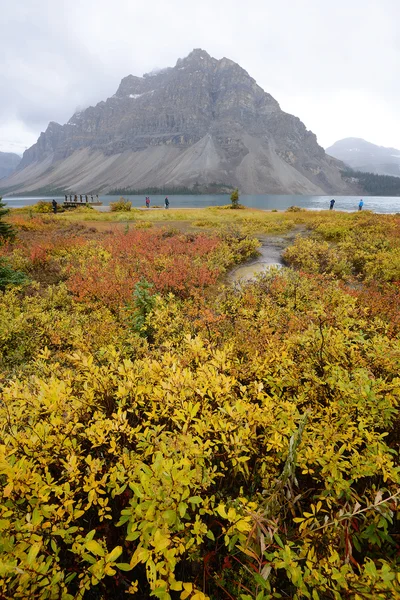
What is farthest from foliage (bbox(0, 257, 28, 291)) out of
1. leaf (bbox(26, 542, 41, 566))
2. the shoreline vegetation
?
leaf (bbox(26, 542, 41, 566))

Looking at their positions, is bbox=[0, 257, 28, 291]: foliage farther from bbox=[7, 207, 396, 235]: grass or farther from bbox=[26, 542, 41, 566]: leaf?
bbox=[7, 207, 396, 235]: grass

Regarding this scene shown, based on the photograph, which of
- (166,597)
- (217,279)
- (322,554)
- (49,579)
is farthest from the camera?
(217,279)

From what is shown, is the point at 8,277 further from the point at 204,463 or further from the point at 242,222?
the point at 242,222

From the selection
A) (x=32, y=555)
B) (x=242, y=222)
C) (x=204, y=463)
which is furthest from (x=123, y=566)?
(x=242, y=222)

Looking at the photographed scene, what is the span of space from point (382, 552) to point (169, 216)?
102 ft

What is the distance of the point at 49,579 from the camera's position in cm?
177

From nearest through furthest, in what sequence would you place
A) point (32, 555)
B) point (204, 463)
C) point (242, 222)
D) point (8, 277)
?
point (32, 555), point (204, 463), point (8, 277), point (242, 222)

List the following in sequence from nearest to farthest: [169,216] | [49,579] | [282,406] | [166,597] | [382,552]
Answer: [166,597] < [49,579] < [382,552] < [282,406] < [169,216]

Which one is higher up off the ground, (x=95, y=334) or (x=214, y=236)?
(x=214, y=236)

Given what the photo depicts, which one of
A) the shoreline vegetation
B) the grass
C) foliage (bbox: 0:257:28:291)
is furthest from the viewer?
the grass

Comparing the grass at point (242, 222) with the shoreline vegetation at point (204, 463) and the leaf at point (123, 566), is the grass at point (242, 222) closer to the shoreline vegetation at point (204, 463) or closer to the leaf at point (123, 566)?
the shoreline vegetation at point (204, 463)

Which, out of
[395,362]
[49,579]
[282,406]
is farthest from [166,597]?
[395,362]

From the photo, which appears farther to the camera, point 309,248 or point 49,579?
point 309,248

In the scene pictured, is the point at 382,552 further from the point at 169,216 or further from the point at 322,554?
the point at 169,216
